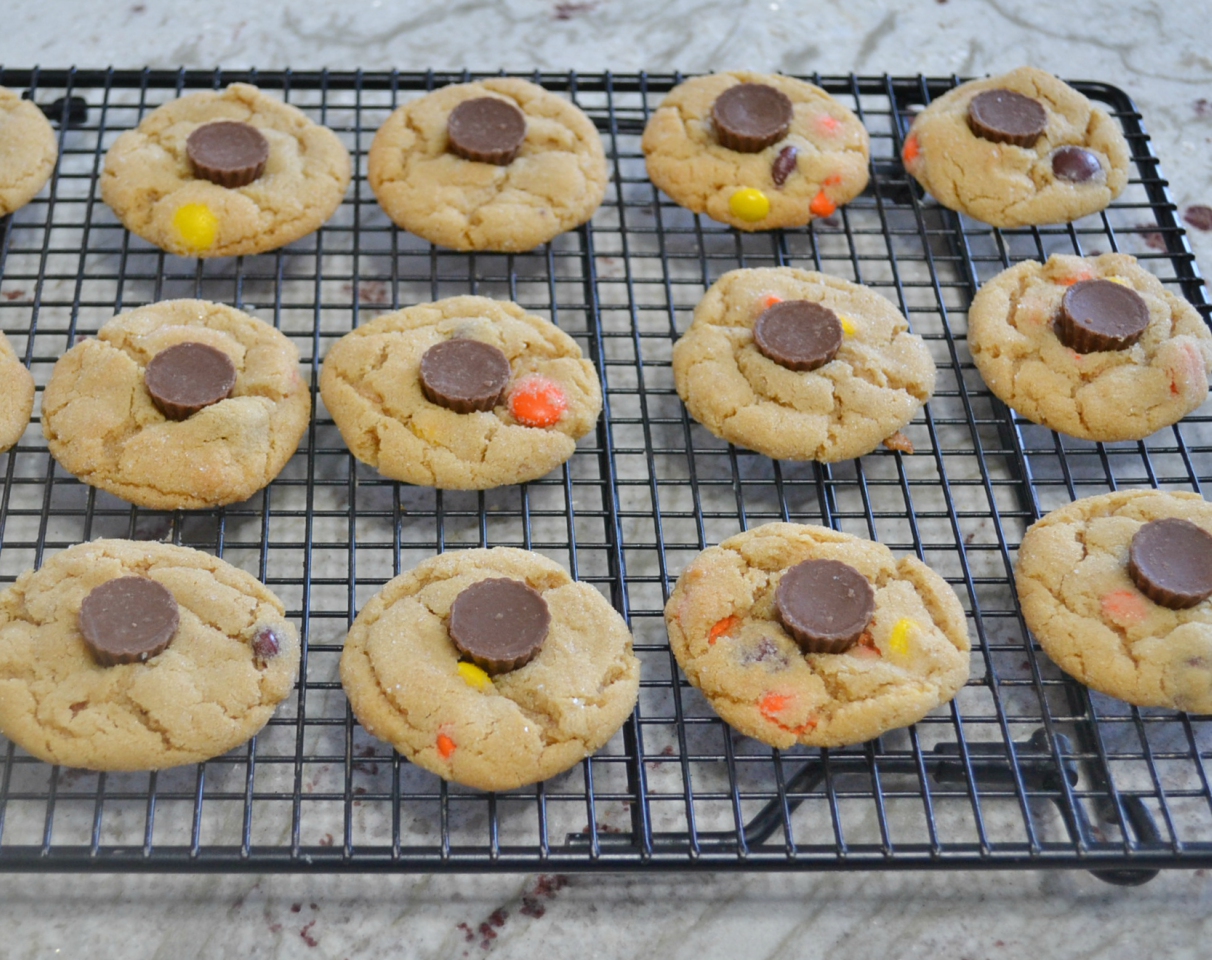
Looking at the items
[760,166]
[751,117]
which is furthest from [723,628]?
[751,117]

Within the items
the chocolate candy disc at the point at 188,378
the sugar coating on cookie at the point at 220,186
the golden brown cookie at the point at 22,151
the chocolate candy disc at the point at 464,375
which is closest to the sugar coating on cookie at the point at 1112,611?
the chocolate candy disc at the point at 464,375

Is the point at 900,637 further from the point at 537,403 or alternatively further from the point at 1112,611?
the point at 537,403

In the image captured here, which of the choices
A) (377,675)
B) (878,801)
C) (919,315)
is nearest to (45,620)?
(377,675)

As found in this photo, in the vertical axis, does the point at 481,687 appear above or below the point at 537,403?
below

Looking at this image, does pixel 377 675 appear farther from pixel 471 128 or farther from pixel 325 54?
pixel 325 54

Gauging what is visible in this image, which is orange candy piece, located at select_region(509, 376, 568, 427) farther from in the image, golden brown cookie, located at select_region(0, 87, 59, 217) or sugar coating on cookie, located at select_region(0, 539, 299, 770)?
golden brown cookie, located at select_region(0, 87, 59, 217)

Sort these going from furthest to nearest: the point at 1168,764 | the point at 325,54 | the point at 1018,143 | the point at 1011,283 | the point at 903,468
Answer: the point at 325,54, the point at 1018,143, the point at 1011,283, the point at 903,468, the point at 1168,764

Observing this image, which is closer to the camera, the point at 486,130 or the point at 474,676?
the point at 474,676
